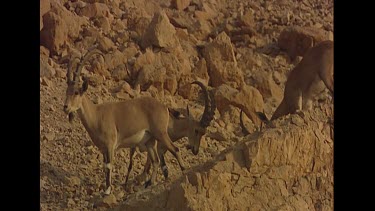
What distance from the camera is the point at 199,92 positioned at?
19.5ft

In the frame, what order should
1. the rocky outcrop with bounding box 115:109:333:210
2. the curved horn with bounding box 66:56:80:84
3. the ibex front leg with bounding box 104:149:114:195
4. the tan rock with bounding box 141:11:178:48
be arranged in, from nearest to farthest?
1. the rocky outcrop with bounding box 115:109:333:210
2. the ibex front leg with bounding box 104:149:114:195
3. the curved horn with bounding box 66:56:80:84
4. the tan rock with bounding box 141:11:178:48

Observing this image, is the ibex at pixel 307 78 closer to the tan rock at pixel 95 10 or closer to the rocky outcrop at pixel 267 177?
the rocky outcrop at pixel 267 177

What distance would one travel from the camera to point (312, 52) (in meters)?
5.89

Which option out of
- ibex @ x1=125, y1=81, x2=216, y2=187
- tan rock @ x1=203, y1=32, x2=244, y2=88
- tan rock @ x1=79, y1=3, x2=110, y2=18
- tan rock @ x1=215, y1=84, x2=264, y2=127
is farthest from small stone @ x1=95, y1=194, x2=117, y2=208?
tan rock @ x1=79, y1=3, x2=110, y2=18

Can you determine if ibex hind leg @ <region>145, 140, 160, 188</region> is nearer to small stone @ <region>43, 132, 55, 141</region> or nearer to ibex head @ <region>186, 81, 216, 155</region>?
ibex head @ <region>186, 81, 216, 155</region>

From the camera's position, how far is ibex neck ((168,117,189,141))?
5.81 m

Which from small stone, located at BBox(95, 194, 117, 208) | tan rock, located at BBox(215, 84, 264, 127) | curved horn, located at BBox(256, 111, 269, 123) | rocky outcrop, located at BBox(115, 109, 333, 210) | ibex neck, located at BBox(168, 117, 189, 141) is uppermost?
tan rock, located at BBox(215, 84, 264, 127)

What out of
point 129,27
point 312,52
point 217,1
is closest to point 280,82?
point 312,52

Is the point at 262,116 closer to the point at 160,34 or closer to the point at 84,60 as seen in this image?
the point at 160,34

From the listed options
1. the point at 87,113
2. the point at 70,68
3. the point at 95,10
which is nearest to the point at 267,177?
the point at 87,113

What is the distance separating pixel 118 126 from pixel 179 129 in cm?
42

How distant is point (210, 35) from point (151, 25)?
44 cm
